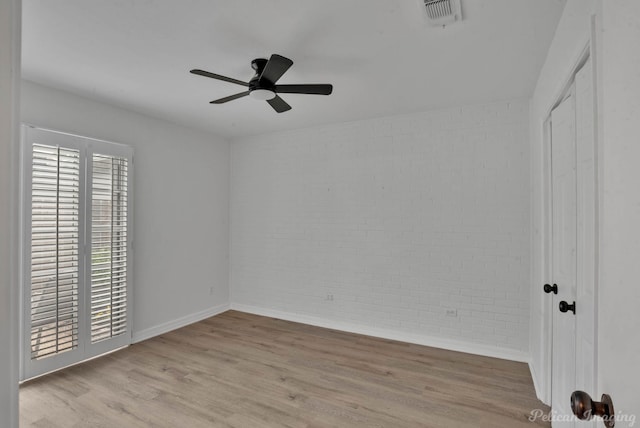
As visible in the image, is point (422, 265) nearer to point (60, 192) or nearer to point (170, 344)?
point (170, 344)

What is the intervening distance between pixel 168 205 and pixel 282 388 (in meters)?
2.72

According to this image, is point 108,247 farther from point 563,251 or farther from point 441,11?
point 563,251

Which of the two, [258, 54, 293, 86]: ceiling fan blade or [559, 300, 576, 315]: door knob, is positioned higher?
[258, 54, 293, 86]: ceiling fan blade

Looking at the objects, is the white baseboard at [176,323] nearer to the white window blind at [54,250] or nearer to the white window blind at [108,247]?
the white window blind at [108,247]

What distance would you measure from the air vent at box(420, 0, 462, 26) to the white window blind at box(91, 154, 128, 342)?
132 inches

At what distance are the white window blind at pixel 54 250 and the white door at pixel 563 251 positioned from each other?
157 inches

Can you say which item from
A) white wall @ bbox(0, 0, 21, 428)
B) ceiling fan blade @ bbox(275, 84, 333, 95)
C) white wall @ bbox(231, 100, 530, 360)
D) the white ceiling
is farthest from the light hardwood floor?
the white ceiling

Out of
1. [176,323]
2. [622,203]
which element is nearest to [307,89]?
[622,203]

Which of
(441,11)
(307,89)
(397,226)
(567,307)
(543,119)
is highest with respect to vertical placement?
(441,11)

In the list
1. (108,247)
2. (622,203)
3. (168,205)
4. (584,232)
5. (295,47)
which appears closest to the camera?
(622,203)

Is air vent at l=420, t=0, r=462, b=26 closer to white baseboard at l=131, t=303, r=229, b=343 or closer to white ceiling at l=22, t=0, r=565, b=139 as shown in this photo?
white ceiling at l=22, t=0, r=565, b=139

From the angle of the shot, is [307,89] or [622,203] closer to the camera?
[622,203]

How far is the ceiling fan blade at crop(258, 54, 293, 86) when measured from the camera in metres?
2.03

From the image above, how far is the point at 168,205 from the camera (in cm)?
418
